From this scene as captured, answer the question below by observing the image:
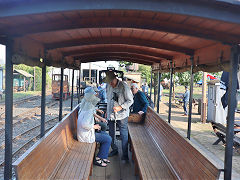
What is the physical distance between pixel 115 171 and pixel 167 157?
1172 millimetres

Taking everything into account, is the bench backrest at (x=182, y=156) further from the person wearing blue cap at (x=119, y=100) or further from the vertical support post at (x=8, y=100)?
the vertical support post at (x=8, y=100)

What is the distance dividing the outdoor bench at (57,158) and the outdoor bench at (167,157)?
87cm

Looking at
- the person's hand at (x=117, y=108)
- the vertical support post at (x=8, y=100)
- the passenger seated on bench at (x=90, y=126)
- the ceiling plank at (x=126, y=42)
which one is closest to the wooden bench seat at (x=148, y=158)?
the passenger seated on bench at (x=90, y=126)

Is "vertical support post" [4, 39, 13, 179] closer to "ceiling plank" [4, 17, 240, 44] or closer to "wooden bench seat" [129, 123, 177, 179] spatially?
"ceiling plank" [4, 17, 240, 44]

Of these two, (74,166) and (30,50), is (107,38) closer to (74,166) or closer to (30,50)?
(30,50)

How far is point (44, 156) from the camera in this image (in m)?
3.04

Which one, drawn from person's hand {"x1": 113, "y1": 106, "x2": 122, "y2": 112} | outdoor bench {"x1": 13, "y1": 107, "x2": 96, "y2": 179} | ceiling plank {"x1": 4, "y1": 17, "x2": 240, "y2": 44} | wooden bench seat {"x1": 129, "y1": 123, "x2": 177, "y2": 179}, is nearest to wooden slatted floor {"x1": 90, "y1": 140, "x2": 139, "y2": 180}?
wooden bench seat {"x1": 129, "y1": 123, "x2": 177, "y2": 179}

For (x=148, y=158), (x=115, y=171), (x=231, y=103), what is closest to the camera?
(x=231, y=103)

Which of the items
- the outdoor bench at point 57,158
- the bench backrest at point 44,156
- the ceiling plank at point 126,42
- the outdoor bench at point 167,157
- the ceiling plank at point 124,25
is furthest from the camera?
the ceiling plank at point 126,42

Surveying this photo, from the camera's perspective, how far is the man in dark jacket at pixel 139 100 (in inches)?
275

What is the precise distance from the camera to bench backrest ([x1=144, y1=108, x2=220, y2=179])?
2.58 metres

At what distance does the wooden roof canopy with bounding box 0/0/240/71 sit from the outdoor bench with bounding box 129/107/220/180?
118cm

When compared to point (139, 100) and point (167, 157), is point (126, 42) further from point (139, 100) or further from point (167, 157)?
point (139, 100)

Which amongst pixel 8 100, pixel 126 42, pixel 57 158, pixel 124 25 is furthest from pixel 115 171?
pixel 124 25
